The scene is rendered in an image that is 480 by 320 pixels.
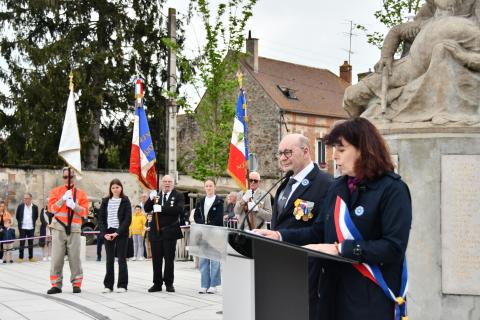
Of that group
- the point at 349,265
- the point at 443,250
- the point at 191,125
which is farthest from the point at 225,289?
Answer: the point at 191,125

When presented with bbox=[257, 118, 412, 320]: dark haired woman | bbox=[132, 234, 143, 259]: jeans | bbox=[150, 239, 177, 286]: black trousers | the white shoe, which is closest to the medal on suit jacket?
bbox=[257, 118, 412, 320]: dark haired woman

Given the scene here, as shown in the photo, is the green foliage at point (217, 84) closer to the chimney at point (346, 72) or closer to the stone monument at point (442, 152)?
the stone monument at point (442, 152)

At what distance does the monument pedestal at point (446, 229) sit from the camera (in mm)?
7016

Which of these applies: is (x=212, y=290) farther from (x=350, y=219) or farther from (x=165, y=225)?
(x=350, y=219)

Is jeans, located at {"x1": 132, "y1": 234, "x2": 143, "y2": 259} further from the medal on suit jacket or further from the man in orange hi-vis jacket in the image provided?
the medal on suit jacket

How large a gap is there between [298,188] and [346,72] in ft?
182

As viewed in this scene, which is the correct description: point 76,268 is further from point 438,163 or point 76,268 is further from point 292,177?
point 292,177

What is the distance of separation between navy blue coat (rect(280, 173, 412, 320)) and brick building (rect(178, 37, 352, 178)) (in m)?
40.2

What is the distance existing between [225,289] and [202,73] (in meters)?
24.8

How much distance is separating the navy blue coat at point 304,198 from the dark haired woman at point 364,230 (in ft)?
2.93

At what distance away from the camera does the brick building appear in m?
46.5

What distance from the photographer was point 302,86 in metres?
A: 52.3

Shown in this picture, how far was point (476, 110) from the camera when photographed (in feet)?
24.1

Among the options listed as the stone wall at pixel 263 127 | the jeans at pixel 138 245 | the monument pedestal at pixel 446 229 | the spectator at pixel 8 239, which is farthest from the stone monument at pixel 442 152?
the stone wall at pixel 263 127
